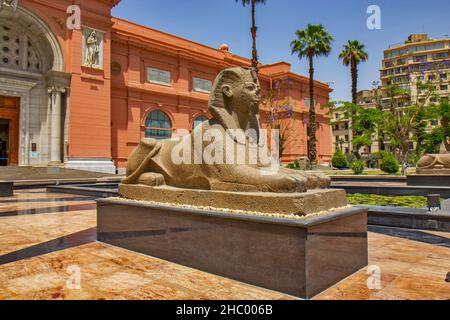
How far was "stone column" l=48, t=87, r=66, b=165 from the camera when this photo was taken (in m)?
17.2

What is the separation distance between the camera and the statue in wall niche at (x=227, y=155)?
10.1ft

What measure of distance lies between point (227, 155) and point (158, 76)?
20711 millimetres

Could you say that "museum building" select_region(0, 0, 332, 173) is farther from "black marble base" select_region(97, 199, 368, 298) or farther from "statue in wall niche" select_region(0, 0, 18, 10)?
"black marble base" select_region(97, 199, 368, 298)

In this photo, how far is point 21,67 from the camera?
56.7 ft

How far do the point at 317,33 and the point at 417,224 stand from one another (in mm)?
21873

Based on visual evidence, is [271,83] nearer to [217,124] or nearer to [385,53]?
[217,124]

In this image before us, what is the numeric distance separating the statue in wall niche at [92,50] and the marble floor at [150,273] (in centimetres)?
1565

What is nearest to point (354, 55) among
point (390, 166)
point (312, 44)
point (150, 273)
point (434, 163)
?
point (312, 44)

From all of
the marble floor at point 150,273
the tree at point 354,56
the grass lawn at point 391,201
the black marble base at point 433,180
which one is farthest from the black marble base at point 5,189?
the tree at point 354,56

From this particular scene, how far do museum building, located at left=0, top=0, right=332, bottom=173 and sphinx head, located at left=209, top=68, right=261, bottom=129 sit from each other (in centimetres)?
1554

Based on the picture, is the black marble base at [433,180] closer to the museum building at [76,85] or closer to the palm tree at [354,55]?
the museum building at [76,85]

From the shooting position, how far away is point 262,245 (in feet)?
8.55

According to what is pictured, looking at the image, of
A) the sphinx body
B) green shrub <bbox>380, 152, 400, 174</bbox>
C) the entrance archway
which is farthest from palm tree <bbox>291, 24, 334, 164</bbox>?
the entrance archway
